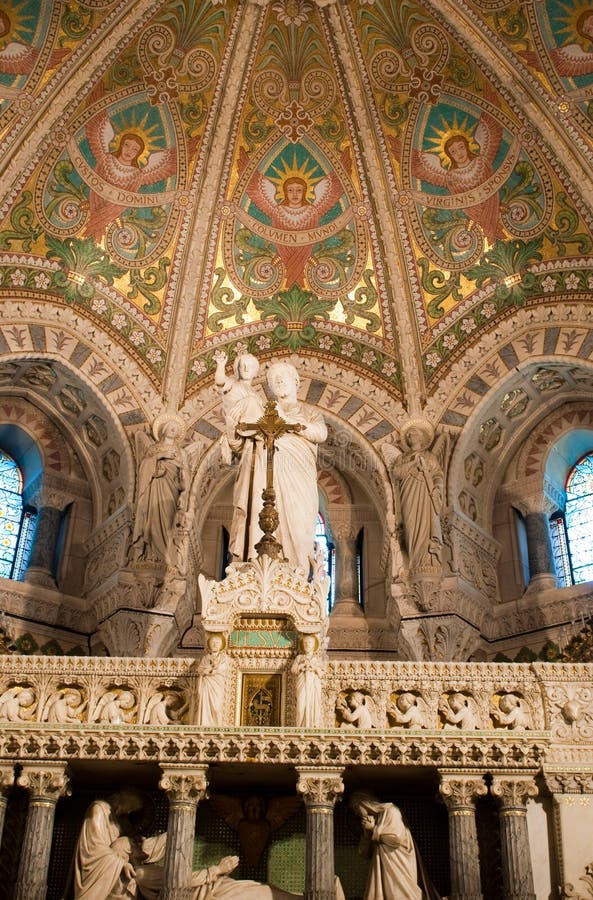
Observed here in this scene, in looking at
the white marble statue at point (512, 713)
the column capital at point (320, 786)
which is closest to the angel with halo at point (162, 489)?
the column capital at point (320, 786)

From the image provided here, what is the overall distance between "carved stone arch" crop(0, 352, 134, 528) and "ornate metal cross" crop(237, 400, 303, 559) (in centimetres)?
515

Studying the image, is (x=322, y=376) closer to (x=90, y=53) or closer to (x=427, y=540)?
(x=427, y=540)

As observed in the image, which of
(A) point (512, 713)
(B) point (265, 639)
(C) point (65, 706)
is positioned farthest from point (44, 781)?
(A) point (512, 713)

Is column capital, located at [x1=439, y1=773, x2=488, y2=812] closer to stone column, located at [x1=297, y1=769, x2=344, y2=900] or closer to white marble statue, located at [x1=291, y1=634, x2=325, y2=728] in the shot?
stone column, located at [x1=297, y1=769, x2=344, y2=900]

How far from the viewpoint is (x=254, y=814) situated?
11203 millimetres

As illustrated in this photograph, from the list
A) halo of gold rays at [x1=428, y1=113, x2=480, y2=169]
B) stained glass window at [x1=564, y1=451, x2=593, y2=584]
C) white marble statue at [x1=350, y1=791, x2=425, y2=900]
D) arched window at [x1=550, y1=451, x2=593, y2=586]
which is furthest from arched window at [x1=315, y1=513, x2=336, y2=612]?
white marble statue at [x1=350, y1=791, x2=425, y2=900]

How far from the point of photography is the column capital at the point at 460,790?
34.5ft

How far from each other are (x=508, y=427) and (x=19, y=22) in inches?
369

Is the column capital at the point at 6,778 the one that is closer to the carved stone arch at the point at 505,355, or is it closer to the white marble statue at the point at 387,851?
the white marble statue at the point at 387,851

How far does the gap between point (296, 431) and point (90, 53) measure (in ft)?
25.6

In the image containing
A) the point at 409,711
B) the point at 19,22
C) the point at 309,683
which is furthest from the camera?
the point at 19,22

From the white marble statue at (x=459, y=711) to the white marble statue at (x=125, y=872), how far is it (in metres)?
2.15

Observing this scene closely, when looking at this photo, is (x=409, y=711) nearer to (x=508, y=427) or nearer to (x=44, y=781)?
(x=44, y=781)

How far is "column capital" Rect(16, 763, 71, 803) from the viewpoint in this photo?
34.7ft
